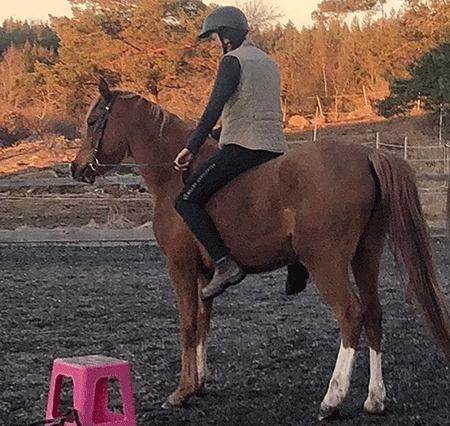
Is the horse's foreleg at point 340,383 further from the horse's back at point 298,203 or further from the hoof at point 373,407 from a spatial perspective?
the horse's back at point 298,203

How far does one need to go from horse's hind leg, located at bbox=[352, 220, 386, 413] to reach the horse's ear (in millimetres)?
1616

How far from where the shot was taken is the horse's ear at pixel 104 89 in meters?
5.04

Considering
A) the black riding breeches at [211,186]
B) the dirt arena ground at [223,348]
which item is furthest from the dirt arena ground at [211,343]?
the black riding breeches at [211,186]

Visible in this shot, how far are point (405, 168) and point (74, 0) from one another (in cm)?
2524

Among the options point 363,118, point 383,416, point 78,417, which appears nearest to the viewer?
point 78,417

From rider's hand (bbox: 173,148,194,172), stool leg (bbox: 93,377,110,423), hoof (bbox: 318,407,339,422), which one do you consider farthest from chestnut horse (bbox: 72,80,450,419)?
stool leg (bbox: 93,377,110,423)

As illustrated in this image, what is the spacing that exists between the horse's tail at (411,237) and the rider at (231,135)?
61 cm

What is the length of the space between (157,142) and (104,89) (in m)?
0.41

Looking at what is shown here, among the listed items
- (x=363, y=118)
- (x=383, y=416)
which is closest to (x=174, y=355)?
(x=383, y=416)

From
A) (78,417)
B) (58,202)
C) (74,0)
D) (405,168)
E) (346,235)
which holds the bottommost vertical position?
(58,202)

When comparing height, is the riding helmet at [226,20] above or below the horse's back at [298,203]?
above

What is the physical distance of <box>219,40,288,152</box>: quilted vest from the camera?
4711mm

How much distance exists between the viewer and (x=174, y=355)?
5.88m

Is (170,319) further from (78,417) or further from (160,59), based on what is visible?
(160,59)
